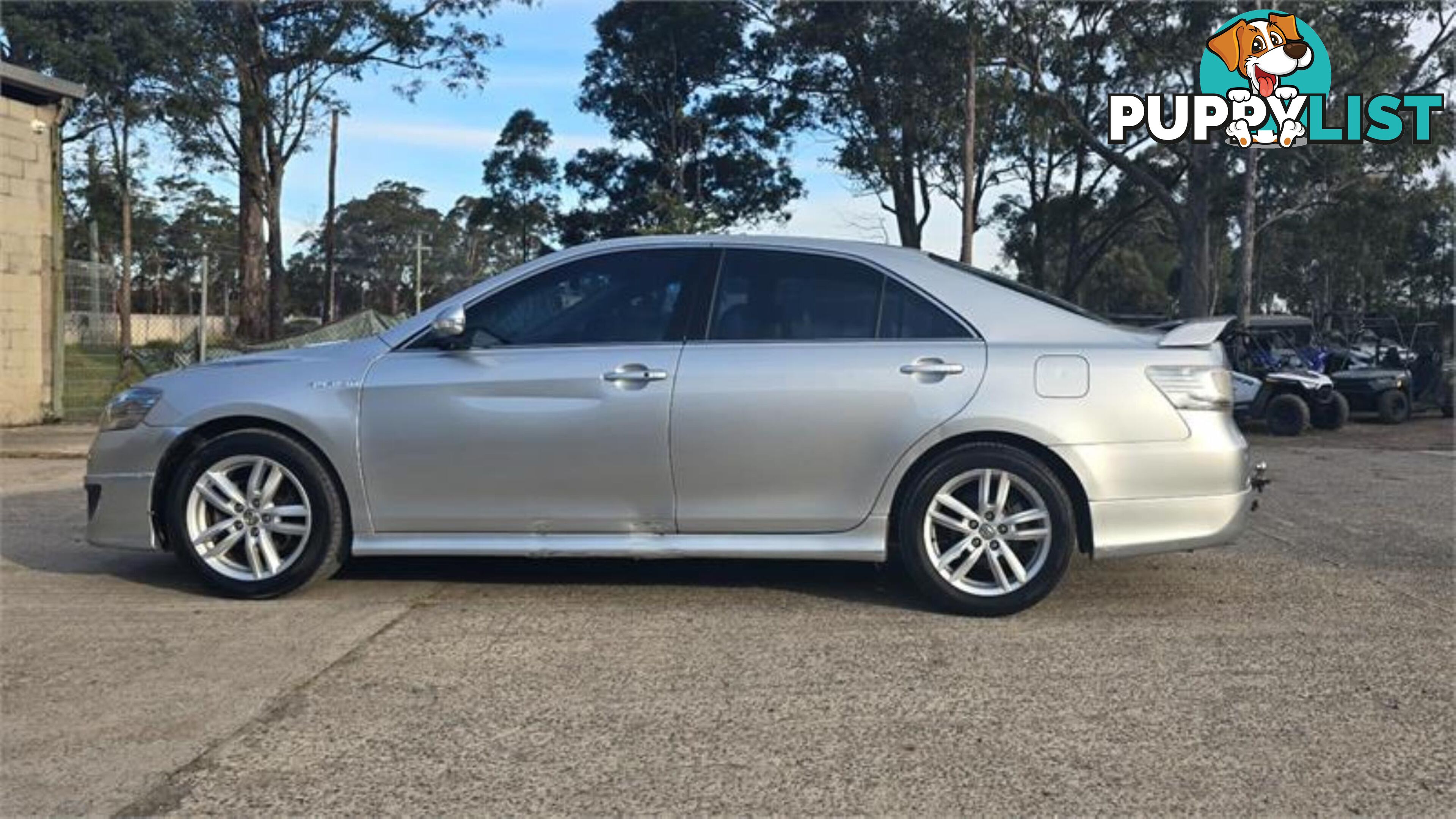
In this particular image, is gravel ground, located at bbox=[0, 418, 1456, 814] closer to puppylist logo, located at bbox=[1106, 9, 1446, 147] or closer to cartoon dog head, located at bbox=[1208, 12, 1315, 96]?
cartoon dog head, located at bbox=[1208, 12, 1315, 96]

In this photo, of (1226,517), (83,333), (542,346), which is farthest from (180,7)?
(1226,517)

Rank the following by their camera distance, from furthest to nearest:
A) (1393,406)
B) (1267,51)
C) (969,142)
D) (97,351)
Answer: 1. (969,142)
2. (1267,51)
3. (1393,406)
4. (97,351)

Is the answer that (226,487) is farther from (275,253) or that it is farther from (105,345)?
(275,253)

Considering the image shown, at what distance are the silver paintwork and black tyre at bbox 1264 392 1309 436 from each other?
14934 mm

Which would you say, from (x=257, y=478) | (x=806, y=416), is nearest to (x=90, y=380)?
(x=257, y=478)

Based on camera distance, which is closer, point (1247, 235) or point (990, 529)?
point (990, 529)

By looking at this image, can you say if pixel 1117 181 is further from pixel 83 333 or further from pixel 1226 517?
pixel 1226 517

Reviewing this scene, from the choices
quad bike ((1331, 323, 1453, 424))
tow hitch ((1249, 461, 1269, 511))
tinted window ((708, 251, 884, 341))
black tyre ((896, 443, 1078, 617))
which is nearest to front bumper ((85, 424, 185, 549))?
tinted window ((708, 251, 884, 341))

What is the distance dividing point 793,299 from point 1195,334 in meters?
1.77

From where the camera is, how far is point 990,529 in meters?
4.89

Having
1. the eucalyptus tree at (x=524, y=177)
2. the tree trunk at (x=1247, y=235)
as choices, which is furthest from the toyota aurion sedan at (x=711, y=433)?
the eucalyptus tree at (x=524, y=177)

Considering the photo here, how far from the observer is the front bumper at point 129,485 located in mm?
5203

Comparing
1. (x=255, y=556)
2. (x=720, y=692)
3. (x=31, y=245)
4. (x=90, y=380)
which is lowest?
(x=720, y=692)

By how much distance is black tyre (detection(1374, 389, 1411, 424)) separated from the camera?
2103 centimetres
